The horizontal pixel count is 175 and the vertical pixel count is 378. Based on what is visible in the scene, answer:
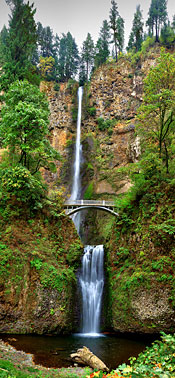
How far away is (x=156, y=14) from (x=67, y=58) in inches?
812

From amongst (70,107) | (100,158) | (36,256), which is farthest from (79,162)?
(36,256)

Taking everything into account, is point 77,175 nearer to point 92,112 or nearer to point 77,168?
point 77,168

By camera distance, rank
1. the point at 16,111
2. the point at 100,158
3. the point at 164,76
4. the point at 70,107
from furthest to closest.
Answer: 1. the point at 70,107
2. the point at 100,158
3. the point at 164,76
4. the point at 16,111

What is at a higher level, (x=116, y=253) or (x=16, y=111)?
(x=16, y=111)

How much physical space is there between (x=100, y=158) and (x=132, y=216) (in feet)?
68.3

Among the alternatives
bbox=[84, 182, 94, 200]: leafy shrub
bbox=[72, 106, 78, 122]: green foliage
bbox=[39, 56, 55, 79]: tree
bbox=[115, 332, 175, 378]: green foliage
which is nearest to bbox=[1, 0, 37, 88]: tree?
bbox=[84, 182, 94, 200]: leafy shrub

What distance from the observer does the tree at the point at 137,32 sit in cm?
4991

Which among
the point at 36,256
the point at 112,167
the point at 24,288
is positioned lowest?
the point at 24,288

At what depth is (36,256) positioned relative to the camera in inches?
584

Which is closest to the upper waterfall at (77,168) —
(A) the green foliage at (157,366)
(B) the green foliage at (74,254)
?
(B) the green foliage at (74,254)

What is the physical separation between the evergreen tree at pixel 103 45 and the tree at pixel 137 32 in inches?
199

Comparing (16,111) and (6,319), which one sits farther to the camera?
(16,111)

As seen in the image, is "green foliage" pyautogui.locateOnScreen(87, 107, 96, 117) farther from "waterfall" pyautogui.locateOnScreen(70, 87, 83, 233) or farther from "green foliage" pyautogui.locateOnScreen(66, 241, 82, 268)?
"green foliage" pyautogui.locateOnScreen(66, 241, 82, 268)

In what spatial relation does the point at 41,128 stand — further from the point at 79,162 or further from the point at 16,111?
the point at 79,162
